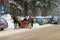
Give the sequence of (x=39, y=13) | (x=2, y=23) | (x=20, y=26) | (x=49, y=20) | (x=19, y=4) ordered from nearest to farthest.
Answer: (x=2, y=23), (x=20, y=26), (x=49, y=20), (x=19, y=4), (x=39, y=13)

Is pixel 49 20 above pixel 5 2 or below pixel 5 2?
below

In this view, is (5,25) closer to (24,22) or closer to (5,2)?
(24,22)

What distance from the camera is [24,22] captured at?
32.0 metres

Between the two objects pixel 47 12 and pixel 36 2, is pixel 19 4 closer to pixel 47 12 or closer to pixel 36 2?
pixel 36 2

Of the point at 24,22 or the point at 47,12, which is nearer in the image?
the point at 24,22

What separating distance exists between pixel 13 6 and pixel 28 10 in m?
9.43

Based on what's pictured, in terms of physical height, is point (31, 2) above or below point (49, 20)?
above

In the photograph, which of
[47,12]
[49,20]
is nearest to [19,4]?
[49,20]

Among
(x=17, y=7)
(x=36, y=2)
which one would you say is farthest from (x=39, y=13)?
(x=17, y=7)

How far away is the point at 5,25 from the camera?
26328mm

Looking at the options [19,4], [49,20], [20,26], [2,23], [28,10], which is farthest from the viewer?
[28,10]

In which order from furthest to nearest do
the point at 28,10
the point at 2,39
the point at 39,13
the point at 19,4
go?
the point at 39,13
the point at 28,10
the point at 19,4
the point at 2,39

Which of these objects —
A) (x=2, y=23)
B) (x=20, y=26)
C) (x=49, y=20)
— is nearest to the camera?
(x=2, y=23)

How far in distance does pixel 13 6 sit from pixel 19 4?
4.03 m
